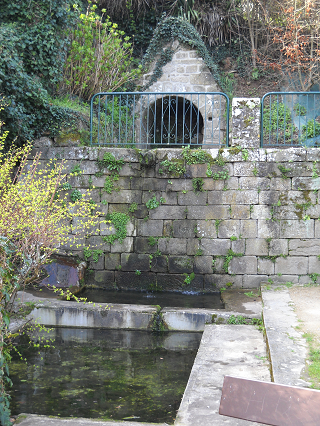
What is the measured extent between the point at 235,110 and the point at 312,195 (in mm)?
1882

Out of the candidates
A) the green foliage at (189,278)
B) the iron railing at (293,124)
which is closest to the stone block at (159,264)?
the green foliage at (189,278)

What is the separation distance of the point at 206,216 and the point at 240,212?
566 millimetres

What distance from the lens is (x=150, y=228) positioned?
24.4ft

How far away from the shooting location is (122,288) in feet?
24.3

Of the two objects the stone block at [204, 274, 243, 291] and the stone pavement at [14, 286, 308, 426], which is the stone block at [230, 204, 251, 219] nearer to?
the stone block at [204, 274, 243, 291]

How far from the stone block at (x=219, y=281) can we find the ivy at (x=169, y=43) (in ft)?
18.9

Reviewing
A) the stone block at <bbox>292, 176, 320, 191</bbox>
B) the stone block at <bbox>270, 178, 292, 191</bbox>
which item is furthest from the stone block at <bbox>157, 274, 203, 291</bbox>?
the stone block at <bbox>292, 176, 320, 191</bbox>

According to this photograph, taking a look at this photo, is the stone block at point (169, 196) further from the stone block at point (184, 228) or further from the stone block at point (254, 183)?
the stone block at point (254, 183)

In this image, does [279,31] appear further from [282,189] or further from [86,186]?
[86,186]

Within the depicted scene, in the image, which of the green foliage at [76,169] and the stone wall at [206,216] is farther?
the green foliage at [76,169]

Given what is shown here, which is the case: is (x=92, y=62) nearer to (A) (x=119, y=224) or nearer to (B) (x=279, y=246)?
(A) (x=119, y=224)

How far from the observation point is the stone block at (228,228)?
7129 mm

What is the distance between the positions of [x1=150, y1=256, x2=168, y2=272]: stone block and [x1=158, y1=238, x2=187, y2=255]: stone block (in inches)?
4.9

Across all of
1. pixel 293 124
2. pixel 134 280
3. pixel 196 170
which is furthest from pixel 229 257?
pixel 293 124
